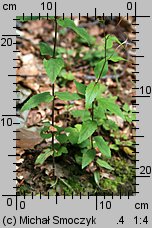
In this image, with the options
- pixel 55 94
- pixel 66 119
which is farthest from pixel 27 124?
pixel 55 94

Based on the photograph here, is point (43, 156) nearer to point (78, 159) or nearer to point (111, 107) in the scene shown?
point (78, 159)

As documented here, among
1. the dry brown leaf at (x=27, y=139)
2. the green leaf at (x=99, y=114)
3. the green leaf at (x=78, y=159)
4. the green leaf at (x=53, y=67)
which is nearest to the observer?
the green leaf at (x=53, y=67)

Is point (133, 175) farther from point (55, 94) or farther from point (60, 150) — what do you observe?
point (55, 94)

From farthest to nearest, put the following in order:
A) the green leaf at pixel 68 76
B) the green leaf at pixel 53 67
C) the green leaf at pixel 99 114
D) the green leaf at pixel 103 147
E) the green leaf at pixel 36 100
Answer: the green leaf at pixel 68 76 < the green leaf at pixel 99 114 < the green leaf at pixel 103 147 < the green leaf at pixel 36 100 < the green leaf at pixel 53 67

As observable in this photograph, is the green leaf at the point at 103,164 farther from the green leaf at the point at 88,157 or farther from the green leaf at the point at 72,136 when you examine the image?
the green leaf at the point at 72,136

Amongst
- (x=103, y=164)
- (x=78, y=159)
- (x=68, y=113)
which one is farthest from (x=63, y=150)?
(x=68, y=113)

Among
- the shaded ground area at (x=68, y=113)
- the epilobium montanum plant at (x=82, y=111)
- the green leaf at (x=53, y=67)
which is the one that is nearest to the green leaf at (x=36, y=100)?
the epilobium montanum plant at (x=82, y=111)

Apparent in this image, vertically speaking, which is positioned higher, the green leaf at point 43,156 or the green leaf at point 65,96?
the green leaf at point 65,96

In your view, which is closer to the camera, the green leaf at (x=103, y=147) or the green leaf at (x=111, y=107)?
the green leaf at (x=111, y=107)

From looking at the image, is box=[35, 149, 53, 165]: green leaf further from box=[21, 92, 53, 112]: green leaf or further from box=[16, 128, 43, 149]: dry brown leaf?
box=[21, 92, 53, 112]: green leaf
